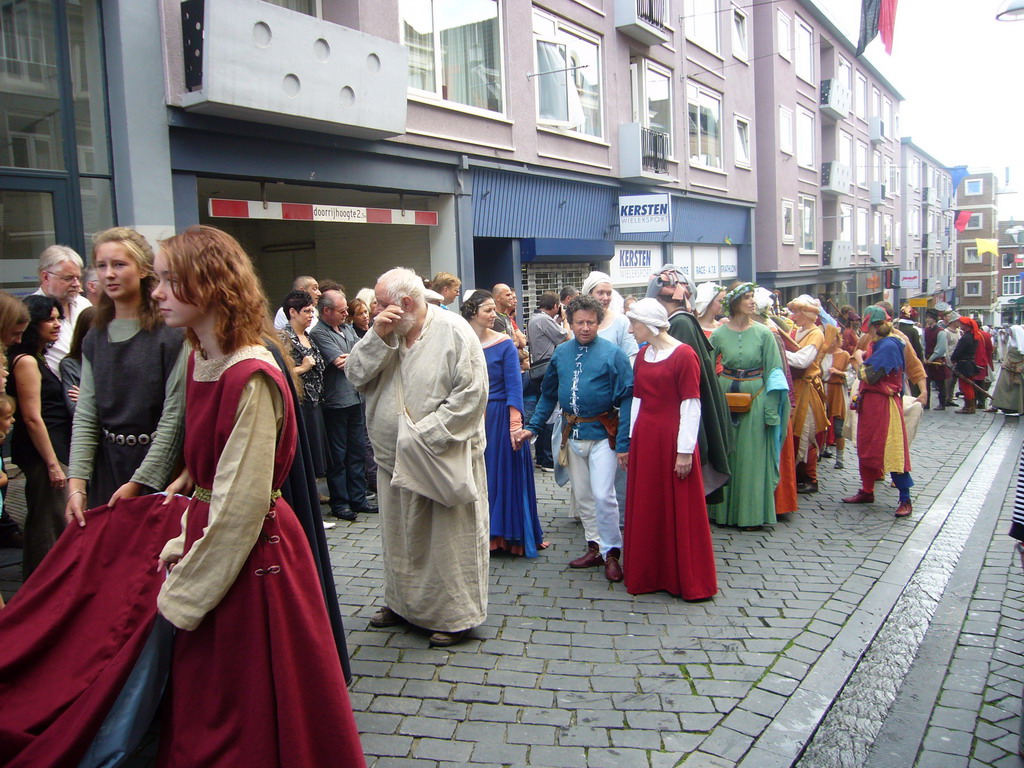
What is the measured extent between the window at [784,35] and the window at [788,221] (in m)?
5.10

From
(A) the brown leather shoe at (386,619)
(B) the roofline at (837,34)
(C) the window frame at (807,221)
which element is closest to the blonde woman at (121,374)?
(A) the brown leather shoe at (386,619)

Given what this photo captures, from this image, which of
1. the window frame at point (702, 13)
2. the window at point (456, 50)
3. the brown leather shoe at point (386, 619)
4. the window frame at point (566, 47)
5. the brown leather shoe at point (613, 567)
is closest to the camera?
the brown leather shoe at point (386, 619)

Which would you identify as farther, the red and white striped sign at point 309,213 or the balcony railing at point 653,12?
the balcony railing at point 653,12

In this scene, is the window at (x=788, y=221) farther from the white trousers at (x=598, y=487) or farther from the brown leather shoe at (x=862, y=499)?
the white trousers at (x=598, y=487)

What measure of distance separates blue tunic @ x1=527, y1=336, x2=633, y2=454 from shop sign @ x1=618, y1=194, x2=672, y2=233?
40.3 ft

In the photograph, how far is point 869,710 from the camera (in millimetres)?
3883

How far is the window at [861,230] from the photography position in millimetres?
38094

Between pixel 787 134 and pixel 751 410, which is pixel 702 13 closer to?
pixel 787 134

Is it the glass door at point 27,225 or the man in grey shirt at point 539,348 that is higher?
the glass door at point 27,225

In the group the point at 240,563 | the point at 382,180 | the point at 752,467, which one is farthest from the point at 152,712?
the point at 382,180

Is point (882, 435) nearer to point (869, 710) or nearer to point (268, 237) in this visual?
point (869, 710)

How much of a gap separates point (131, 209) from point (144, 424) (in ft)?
19.0

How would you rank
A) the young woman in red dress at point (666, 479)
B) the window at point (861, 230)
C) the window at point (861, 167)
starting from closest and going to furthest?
the young woman in red dress at point (666, 479) < the window at point (861, 167) < the window at point (861, 230)

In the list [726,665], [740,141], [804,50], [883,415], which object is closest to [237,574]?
[726,665]
